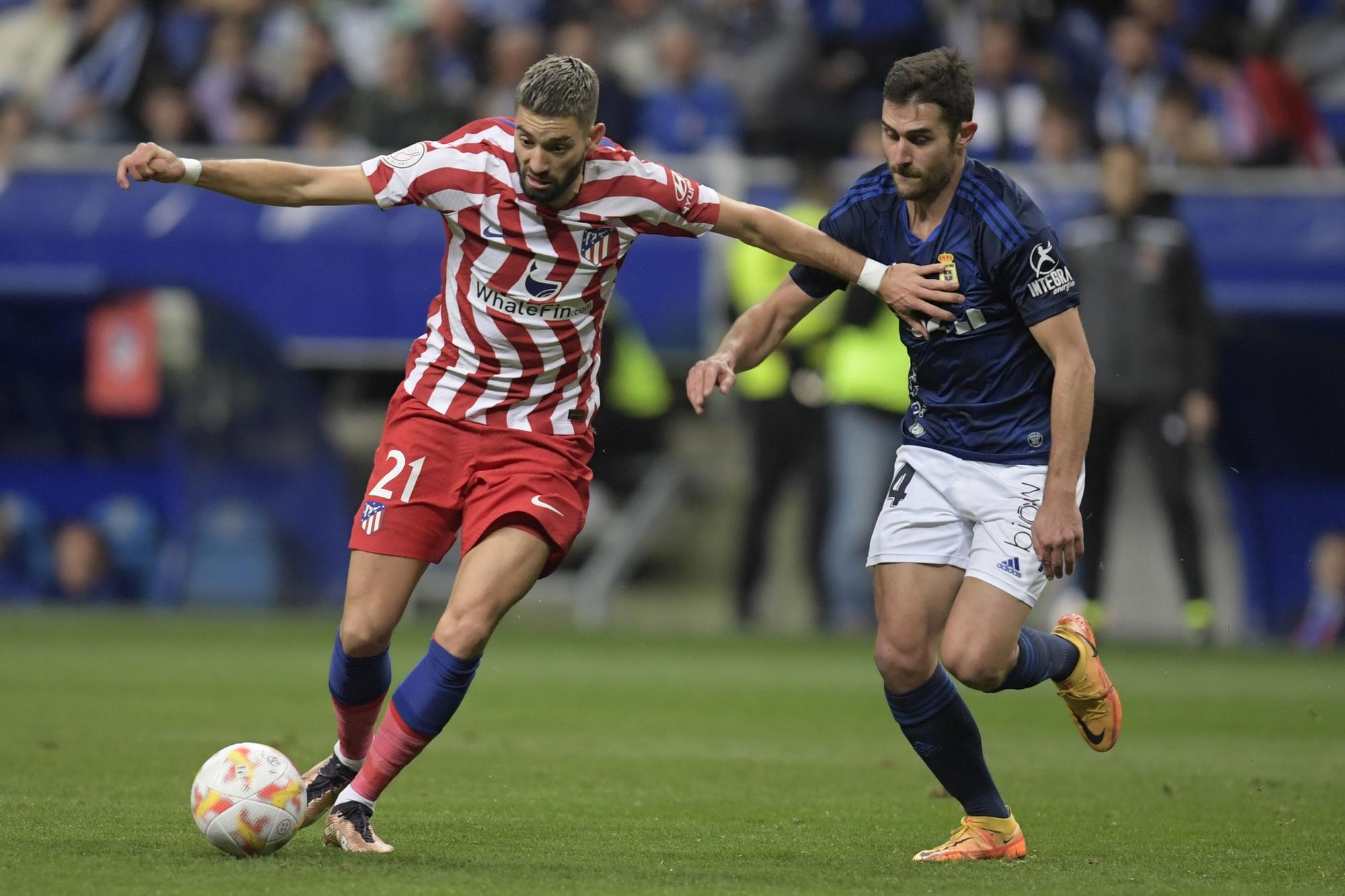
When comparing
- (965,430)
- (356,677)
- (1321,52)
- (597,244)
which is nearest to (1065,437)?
(965,430)

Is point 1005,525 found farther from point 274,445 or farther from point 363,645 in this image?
point 274,445

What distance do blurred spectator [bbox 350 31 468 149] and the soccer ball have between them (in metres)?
10.3

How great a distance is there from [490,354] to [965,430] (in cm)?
144

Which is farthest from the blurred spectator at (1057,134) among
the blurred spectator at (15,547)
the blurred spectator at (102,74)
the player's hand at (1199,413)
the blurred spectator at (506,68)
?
the blurred spectator at (15,547)

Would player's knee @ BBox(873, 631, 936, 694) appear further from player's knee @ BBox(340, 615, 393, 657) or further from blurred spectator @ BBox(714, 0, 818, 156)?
blurred spectator @ BBox(714, 0, 818, 156)

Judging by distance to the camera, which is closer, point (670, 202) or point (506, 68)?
point (670, 202)

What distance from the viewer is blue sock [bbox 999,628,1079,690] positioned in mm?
5645

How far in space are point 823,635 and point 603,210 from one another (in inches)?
322

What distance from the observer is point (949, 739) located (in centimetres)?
558

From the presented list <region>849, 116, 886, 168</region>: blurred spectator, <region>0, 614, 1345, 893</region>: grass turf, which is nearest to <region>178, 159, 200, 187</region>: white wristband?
<region>0, 614, 1345, 893</region>: grass turf

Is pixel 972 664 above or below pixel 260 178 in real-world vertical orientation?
below

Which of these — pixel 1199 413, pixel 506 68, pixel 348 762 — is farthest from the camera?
pixel 506 68

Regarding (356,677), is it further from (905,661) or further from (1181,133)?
(1181,133)

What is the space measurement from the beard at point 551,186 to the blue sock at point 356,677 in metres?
1.43
